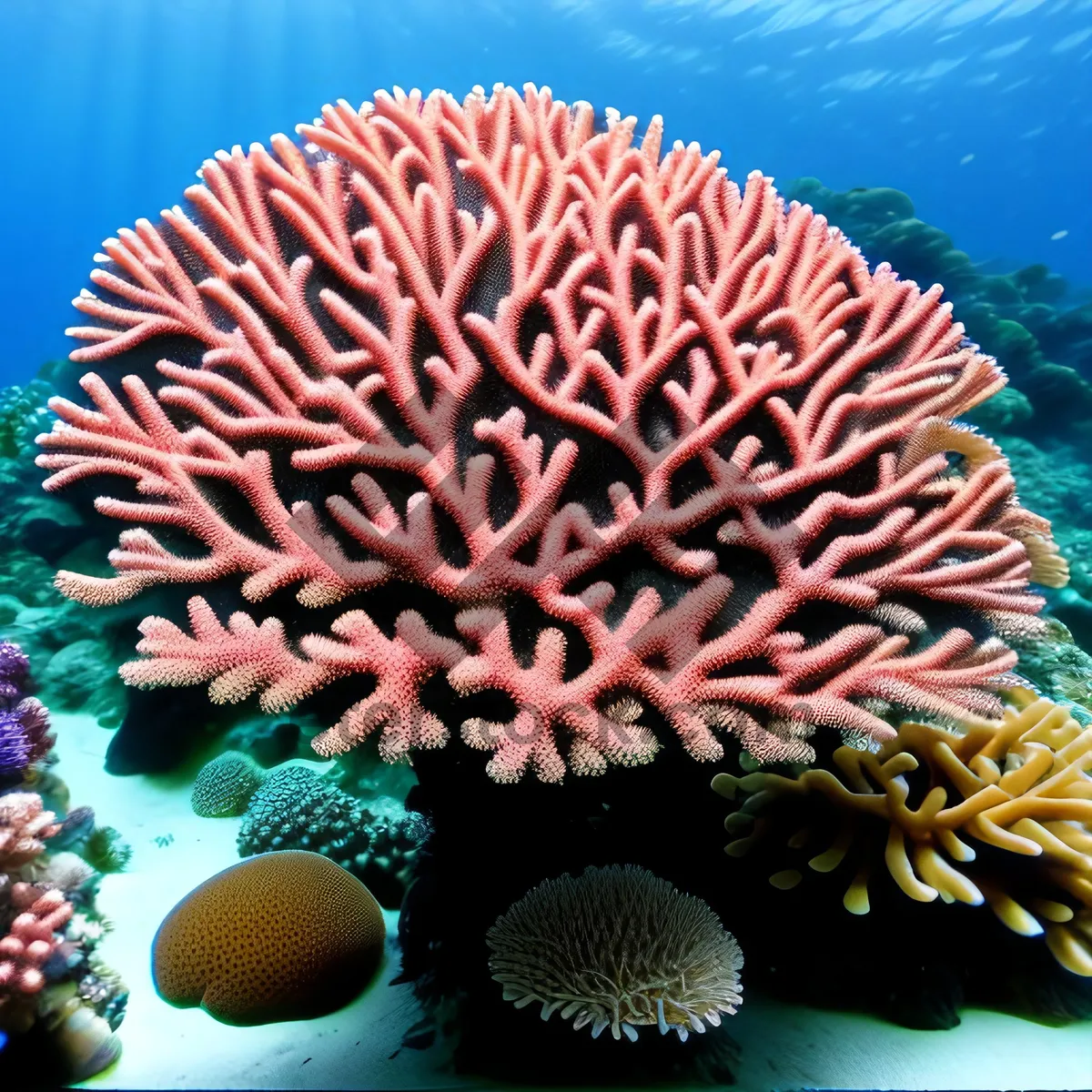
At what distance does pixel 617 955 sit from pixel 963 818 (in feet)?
3.48

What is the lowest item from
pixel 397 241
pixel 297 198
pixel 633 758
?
pixel 633 758

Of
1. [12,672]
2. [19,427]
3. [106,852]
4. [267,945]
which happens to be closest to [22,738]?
[106,852]

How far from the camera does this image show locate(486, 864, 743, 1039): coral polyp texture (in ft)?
5.46

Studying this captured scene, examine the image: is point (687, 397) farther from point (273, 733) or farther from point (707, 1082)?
point (273, 733)

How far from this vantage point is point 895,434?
6.63 feet

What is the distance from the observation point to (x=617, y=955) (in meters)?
1.77

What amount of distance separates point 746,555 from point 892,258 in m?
13.0

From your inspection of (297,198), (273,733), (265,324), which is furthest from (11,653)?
(297,198)

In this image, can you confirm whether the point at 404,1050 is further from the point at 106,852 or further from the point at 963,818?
the point at 963,818

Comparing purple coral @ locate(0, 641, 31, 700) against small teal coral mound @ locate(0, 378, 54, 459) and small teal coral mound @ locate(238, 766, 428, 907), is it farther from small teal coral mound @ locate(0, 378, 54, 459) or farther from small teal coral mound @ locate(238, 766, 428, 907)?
small teal coral mound @ locate(0, 378, 54, 459)

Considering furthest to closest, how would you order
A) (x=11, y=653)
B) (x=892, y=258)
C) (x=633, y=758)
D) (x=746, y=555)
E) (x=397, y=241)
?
1. (x=892, y=258)
2. (x=11, y=653)
3. (x=397, y=241)
4. (x=746, y=555)
5. (x=633, y=758)

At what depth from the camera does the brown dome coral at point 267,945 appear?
182 cm

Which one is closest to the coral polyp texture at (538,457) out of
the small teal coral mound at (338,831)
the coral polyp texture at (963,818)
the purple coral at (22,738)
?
the coral polyp texture at (963,818)

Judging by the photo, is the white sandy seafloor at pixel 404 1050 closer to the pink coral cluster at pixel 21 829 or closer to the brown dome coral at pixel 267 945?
the brown dome coral at pixel 267 945
